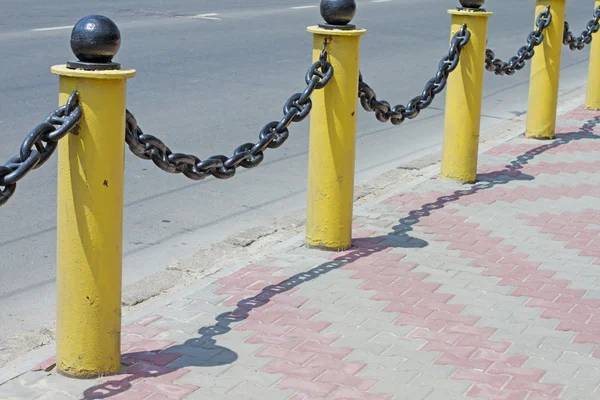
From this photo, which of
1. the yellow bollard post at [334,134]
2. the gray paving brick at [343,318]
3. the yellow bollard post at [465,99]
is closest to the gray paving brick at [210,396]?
the gray paving brick at [343,318]

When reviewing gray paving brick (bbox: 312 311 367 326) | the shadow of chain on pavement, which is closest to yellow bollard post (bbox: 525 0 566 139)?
the shadow of chain on pavement

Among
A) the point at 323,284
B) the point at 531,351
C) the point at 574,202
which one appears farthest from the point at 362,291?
the point at 574,202

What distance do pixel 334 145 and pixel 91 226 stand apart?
2.08 metres

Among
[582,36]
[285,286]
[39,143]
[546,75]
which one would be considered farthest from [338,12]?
[582,36]

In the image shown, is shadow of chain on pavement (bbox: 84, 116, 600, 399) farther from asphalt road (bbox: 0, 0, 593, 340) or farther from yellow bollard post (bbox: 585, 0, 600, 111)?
yellow bollard post (bbox: 585, 0, 600, 111)

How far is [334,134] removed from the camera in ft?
19.2

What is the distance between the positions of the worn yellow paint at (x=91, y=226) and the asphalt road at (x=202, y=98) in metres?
0.89

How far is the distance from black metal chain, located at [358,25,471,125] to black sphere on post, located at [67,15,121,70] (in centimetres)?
231

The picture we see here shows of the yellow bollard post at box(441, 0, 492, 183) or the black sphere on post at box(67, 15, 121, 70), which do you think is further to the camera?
the yellow bollard post at box(441, 0, 492, 183)

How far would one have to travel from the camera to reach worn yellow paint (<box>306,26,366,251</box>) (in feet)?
18.9

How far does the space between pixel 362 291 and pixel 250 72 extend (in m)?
7.55

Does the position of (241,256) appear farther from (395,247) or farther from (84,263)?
(84,263)

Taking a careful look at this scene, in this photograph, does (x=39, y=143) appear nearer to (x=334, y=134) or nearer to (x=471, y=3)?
(x=334, y=134)

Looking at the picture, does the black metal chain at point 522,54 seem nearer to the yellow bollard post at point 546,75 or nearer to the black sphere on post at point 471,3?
the yellow bollard post at point 546,75
